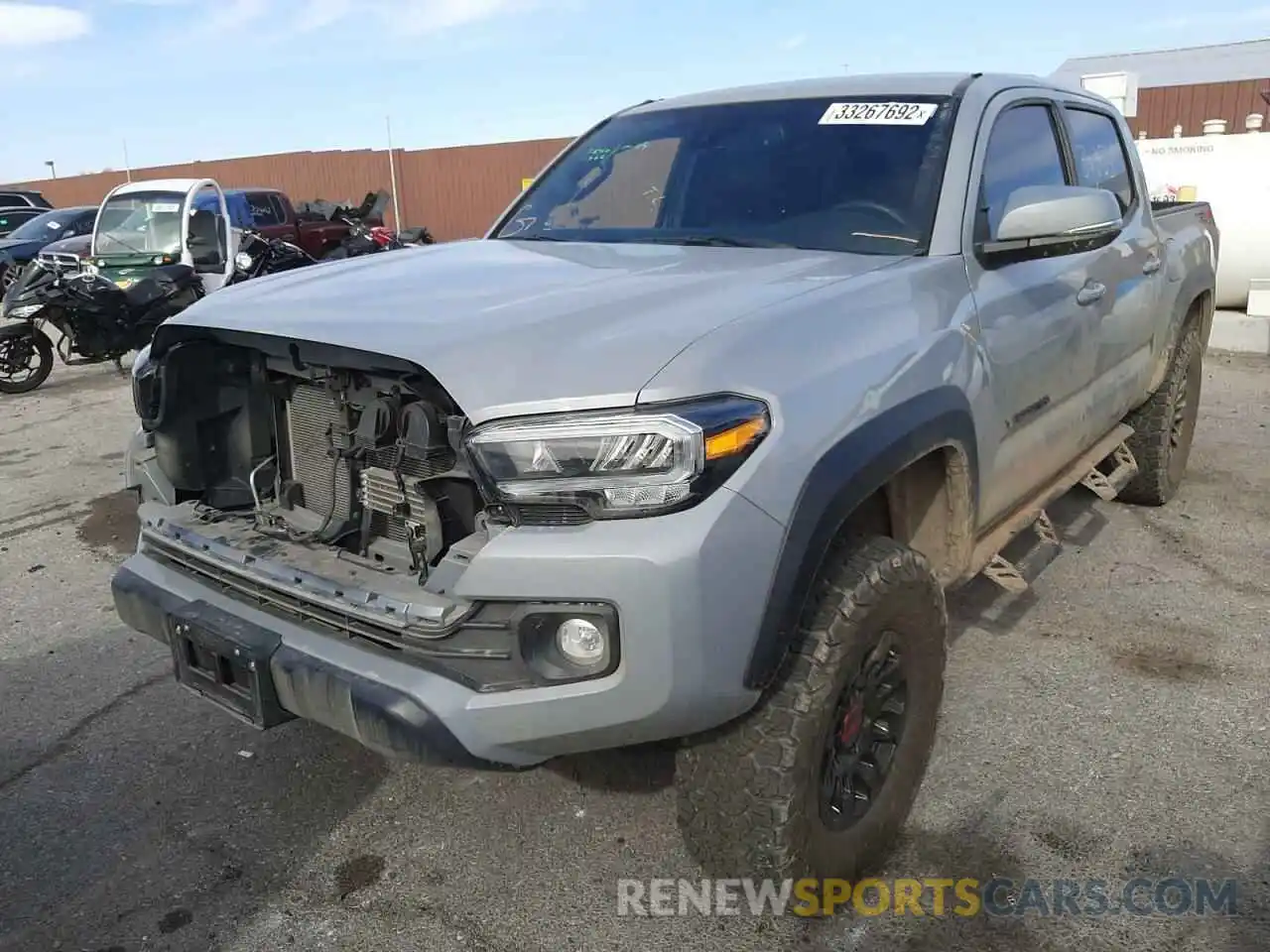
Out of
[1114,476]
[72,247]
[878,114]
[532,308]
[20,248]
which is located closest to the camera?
[532,308]

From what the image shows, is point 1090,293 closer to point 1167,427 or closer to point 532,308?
point 1167,427

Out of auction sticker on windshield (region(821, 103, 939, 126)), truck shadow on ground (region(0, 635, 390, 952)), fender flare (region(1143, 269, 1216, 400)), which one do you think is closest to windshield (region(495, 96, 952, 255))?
auction sticker on windshield (region(821, 103, 939, 126))

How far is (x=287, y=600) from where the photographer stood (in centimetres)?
236

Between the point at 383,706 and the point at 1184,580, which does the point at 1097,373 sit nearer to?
the point at 1184,580

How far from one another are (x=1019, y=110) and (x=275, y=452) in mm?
2536

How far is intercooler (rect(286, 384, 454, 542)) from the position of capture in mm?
2420

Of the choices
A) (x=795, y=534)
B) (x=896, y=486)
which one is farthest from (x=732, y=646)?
(x=896, y=486)

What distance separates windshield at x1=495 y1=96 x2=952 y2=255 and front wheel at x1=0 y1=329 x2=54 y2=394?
24.1 ft

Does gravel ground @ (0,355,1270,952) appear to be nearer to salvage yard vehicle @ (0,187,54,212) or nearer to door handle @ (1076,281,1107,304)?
door handle @ (1076,281,1107,304)

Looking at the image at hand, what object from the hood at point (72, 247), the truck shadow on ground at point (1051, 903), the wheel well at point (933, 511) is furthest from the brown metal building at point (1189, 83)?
the hood at point (72, 247)

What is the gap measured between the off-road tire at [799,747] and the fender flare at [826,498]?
0.34ft

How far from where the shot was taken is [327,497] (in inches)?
106

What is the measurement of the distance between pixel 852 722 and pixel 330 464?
4.68 ft

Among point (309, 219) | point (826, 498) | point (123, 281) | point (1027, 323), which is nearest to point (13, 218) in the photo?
point (309, 219)
